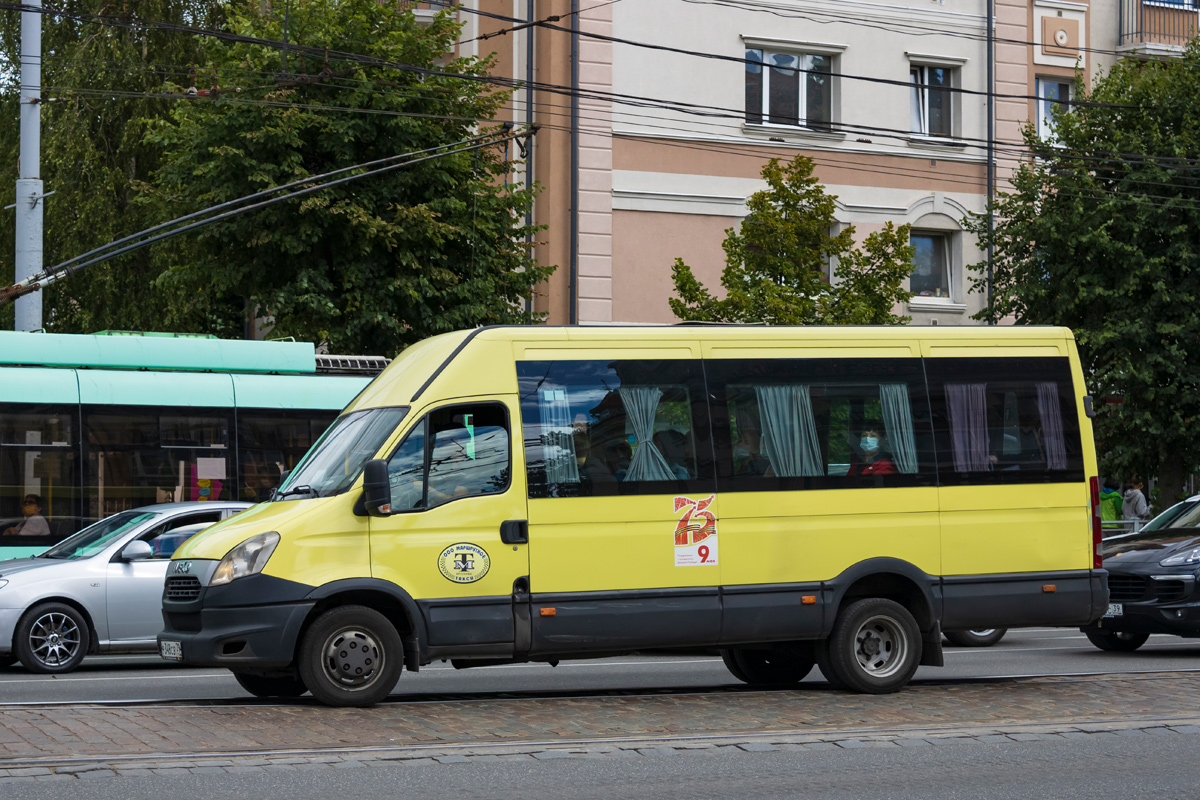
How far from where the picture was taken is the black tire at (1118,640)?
51.5 ft

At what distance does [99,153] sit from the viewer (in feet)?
110

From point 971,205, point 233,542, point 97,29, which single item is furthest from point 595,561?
point 97,29

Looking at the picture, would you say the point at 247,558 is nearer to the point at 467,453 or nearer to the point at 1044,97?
the point at 467,453

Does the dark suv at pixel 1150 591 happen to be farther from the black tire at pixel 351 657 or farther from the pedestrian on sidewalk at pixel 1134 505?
the pedestrian on sidewalk at pixel 1134 505

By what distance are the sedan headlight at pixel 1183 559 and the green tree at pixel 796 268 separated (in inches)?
394

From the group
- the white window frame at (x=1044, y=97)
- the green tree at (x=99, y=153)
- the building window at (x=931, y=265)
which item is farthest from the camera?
the white window frame at (x=1044, y=97)

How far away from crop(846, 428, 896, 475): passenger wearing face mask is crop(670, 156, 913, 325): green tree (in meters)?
12.8

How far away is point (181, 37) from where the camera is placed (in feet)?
113

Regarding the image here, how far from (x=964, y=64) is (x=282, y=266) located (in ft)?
50.9

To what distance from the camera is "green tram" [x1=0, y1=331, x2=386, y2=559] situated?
57.9 ft

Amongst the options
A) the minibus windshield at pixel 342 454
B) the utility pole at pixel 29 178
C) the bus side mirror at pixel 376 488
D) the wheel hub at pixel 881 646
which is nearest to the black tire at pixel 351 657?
the bus side mirror at pixel 376 488

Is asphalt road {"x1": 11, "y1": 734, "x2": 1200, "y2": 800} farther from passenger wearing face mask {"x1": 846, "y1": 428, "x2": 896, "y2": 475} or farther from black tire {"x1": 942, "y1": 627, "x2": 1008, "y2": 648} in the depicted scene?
black tire {"x1": 942, "y1": 627, "x2": 1008, "y2": 648}

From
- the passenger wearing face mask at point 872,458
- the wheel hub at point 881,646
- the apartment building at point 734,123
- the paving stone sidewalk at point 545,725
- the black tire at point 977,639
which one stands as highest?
the apartment building at point 734,123

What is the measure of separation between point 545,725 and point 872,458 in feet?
11.3
